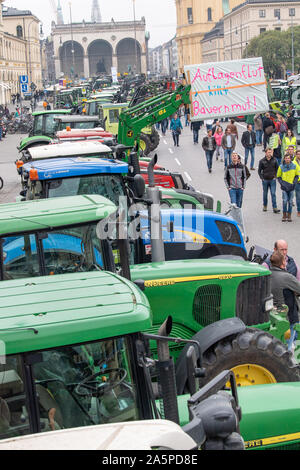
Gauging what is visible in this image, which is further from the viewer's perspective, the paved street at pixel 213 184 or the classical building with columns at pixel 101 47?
the classical building with columns at pixel 101 47

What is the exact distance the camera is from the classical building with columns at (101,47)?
173 metres

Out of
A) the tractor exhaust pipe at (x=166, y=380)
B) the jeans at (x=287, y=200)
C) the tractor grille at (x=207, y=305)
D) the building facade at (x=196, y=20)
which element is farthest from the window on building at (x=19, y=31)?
the tractor exhaust pipe at (x=166, y=380)

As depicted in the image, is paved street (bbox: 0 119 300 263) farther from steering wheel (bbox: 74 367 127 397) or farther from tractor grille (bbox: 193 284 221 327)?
steering wheel (bbox: 74 367 127 397)

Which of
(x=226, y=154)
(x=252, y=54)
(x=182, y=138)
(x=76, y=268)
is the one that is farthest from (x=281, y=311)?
(x=252, y=54)

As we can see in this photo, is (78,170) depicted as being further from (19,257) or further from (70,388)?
(70,388)

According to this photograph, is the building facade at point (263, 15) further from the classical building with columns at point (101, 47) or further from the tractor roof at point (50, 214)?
the tractor roof at point (50, 214)

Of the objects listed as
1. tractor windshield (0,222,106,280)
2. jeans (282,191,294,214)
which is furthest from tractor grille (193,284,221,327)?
jeans (282,191,294,214)

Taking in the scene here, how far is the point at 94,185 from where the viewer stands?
30.2ft

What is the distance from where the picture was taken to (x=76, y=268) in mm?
6207

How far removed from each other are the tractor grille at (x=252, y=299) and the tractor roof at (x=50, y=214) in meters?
1.69

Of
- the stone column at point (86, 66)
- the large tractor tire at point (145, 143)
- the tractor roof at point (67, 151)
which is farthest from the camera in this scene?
the stone column at point (86, 66)

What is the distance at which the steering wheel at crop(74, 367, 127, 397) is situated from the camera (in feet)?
13.2
